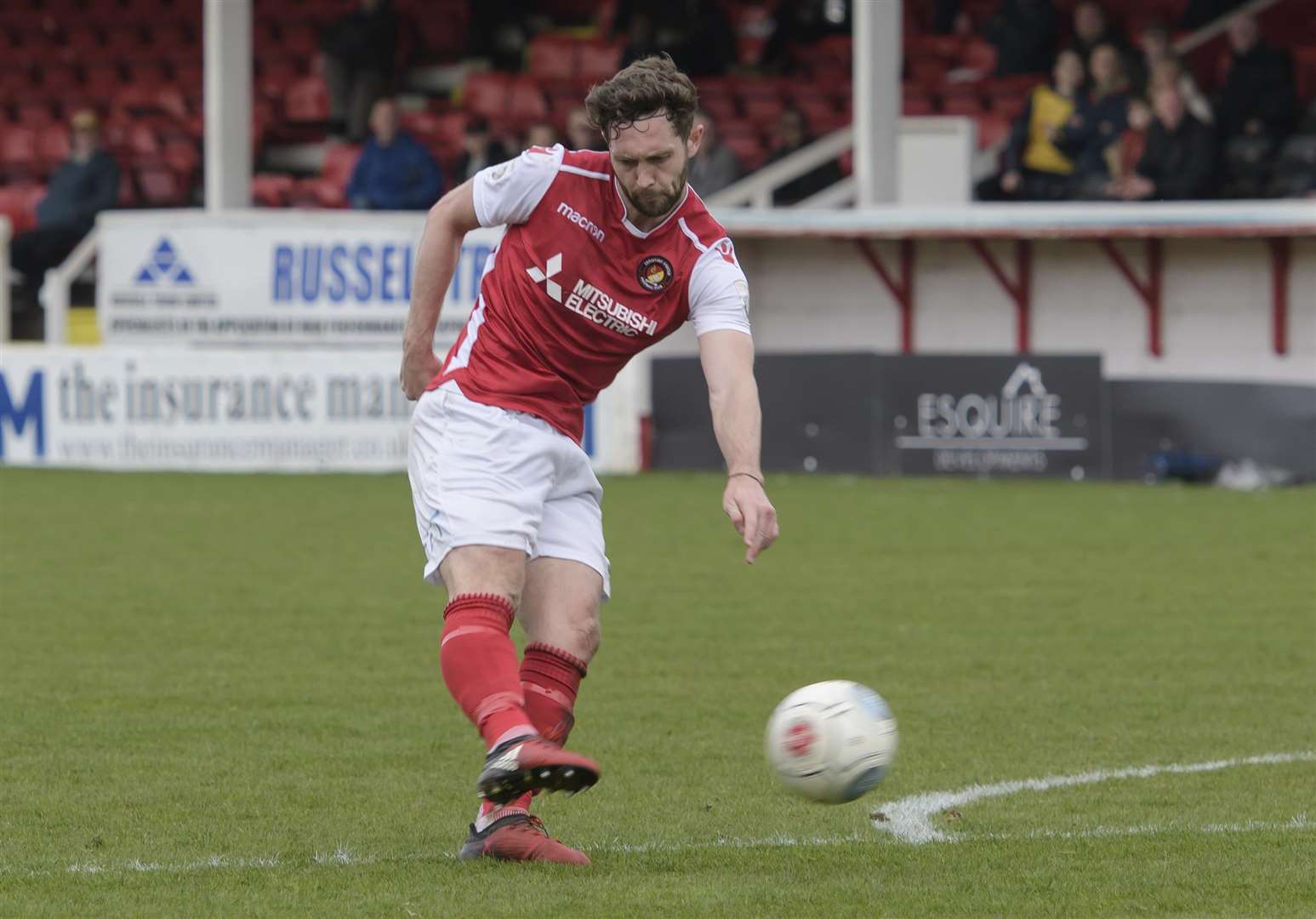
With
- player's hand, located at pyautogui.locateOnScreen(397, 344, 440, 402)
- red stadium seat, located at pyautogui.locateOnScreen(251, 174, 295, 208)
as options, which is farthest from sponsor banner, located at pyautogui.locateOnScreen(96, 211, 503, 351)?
player's hand, located at pyautogui.locateOnScreen(397, 344, 440, 402)

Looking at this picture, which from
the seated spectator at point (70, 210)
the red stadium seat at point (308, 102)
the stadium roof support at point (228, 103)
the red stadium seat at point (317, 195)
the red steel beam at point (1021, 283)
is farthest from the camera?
the red stadium seat at point (308, 102)

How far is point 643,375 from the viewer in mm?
18031

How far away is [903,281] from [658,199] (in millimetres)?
14629

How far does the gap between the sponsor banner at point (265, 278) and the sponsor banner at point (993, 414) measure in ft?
12.1

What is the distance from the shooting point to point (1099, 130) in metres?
18.6

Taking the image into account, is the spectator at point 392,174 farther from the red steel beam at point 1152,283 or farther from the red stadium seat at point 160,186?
the red steel beam at point 1152,283

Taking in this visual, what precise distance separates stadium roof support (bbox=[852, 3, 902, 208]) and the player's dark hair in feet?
47.6

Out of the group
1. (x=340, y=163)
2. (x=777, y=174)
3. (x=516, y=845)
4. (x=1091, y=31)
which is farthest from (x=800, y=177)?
(x=516, y=845)

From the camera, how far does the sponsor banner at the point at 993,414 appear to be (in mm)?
16953

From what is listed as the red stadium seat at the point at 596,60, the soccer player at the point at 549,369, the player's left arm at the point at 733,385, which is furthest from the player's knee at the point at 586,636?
the red stadium seat at the point at 596,60

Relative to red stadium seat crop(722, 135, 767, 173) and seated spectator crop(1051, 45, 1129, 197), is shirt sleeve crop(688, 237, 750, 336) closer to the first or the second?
seated spectator crop(1051, 45, 1129, 197)

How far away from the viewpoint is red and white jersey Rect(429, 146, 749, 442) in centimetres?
506

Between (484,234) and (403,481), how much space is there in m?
2.62

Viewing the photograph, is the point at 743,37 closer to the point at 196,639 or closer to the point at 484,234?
the point at 484,234
